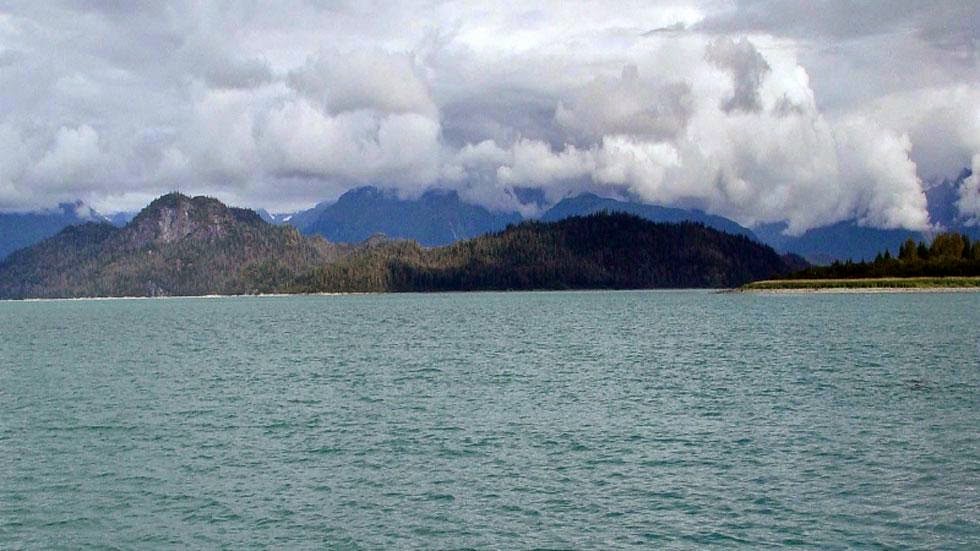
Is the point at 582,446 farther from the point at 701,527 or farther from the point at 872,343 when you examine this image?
the point at 872,343

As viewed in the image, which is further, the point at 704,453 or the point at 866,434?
the point at 866,434

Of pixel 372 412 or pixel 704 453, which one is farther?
pixel 372 412

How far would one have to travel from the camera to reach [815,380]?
76.2m

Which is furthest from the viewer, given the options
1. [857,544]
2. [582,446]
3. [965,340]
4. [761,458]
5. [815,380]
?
[965,340]

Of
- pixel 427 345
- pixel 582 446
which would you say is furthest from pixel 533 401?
pixel 427 345

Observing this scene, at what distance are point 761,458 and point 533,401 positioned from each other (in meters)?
24.5

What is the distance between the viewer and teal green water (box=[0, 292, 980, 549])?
34.3 m

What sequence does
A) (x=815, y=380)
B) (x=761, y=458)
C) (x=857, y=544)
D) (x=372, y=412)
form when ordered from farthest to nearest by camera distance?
(x=815, y=380) < (x=372, y=412) < (x=761, y=458) < (x=857, y=544)

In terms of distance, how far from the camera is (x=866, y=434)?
50656 mm

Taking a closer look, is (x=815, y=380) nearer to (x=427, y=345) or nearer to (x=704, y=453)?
(x=704, y=453)

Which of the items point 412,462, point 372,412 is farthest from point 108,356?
point 412,462

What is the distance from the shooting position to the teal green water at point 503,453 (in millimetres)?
34344

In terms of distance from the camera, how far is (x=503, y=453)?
1890 inches

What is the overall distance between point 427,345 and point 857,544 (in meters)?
99.6
